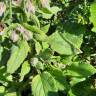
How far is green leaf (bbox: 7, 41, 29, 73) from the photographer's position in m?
2.51

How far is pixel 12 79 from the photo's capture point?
9.61ft

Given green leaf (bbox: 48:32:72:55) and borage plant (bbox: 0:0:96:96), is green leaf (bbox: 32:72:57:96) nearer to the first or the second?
borage plant (bbox: 0:0:96:96)

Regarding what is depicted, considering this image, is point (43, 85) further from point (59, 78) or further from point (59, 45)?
point (59, 45)

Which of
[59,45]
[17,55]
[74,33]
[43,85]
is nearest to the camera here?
[17,55]

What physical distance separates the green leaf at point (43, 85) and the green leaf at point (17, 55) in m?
0.27

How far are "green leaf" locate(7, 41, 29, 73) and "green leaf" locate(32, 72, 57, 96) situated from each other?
0.89 ft

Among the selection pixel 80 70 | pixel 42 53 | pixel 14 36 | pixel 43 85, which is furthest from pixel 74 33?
pixel 14 36

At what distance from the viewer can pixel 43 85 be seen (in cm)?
267

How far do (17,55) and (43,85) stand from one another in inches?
14.4

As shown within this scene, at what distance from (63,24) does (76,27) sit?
0.15 m

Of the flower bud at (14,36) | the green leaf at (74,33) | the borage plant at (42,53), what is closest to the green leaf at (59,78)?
the borage plant at (42,53)

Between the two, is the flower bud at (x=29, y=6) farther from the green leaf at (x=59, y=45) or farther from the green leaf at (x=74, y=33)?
the green leaf at (x=74, y=33)

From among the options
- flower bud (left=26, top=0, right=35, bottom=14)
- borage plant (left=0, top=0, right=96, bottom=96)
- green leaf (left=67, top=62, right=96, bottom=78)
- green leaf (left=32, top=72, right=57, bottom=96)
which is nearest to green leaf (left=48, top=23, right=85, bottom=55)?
borage plant (left=0, top=0, right=96, bottom=96)

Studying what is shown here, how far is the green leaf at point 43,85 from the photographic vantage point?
102 inches
